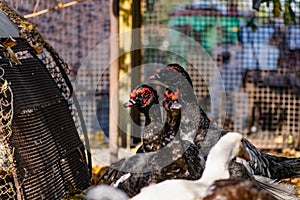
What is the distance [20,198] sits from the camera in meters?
3.62

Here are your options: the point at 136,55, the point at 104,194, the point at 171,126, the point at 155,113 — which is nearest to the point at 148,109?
the point at 155,113

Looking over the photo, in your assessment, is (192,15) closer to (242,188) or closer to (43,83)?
(43,83)

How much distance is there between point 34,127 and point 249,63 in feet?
14.2

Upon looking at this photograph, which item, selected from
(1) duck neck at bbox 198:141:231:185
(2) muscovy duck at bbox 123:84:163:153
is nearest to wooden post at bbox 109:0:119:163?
(2) muscovy duck at bbox 123:84:163:153

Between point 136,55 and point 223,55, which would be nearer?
point 136,55

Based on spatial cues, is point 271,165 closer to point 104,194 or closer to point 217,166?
point 104,194

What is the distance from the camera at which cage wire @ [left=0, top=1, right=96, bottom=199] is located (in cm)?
365

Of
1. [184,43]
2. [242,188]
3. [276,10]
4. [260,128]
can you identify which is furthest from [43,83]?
[260,128]

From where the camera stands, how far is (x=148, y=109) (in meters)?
4.07

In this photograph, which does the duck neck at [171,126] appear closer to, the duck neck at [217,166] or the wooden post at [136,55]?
the duck neck at [217,166]

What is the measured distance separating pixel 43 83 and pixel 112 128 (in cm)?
224

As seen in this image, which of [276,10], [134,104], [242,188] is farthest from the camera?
[276,10]

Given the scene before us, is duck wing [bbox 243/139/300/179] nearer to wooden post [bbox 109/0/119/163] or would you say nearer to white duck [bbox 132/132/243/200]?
white duck [bbox 132/132/243/200]

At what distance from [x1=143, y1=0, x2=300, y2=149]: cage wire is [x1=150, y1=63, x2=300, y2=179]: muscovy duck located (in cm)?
268
